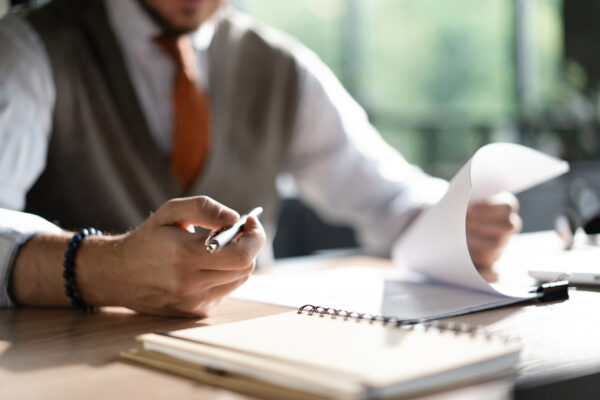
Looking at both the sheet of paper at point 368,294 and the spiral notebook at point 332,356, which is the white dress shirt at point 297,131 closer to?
the sheet of paper at point 368,294

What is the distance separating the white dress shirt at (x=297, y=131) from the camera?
1256mm

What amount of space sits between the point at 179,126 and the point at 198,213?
776 mm

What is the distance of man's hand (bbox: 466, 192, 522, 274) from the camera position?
103 cm

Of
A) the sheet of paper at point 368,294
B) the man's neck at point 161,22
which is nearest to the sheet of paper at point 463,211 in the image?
the sheet of paper at point 368,294

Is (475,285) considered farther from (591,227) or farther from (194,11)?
(194,11)

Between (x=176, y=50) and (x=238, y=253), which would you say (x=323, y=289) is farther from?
(x=176, y=50)

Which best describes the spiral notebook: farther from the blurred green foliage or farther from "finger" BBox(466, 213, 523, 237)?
the blurred green foliage

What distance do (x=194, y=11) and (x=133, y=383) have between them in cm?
108

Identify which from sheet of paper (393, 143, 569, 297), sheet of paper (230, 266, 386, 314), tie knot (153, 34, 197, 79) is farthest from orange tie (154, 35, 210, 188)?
sheet of paper (393, 143, 569, 297)

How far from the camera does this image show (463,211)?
31.8 inches

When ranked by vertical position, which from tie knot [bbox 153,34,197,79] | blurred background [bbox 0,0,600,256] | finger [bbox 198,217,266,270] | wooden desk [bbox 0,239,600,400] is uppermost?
blurred background [bbox 0,0,600,256]

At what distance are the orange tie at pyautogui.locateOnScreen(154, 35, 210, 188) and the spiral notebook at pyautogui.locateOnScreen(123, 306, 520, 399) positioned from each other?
871mm

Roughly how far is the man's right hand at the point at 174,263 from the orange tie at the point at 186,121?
680 millimetres

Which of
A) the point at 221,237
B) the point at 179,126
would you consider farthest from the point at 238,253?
the point at 179,126
